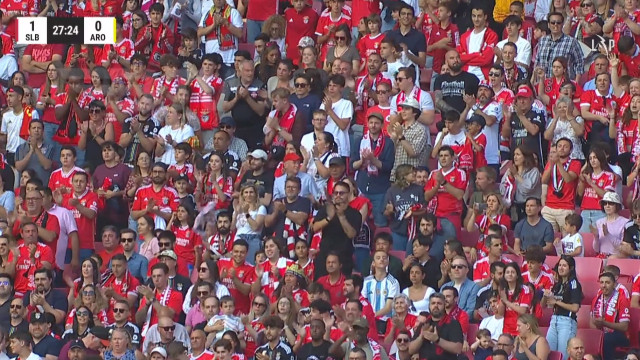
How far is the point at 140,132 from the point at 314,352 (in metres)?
4.76

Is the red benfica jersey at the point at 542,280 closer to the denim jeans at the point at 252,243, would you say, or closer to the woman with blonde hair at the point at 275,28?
the denim jeans at the point at 252,243

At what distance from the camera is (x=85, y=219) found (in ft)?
63.4

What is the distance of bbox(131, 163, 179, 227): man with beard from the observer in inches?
754

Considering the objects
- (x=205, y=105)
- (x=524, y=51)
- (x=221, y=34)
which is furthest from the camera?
(x=221, y=34)

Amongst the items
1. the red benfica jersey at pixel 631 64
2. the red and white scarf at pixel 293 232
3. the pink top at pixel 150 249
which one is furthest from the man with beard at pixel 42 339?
the red benfica jersey at pixel 631 64

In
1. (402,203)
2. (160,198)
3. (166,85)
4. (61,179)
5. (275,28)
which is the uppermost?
(402,203)

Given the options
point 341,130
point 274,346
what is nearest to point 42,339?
point 274,346

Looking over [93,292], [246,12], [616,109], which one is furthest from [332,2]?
[93,292]

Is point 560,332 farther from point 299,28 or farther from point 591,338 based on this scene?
point 299,28

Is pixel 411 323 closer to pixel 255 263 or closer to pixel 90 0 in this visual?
pixel 255 263

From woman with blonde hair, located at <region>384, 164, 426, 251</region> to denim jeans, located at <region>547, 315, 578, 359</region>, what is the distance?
2.03 metres

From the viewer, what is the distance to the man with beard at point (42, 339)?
680 inches

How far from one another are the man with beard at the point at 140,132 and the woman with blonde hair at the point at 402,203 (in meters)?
3.19

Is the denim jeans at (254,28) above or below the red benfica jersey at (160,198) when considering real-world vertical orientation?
above
